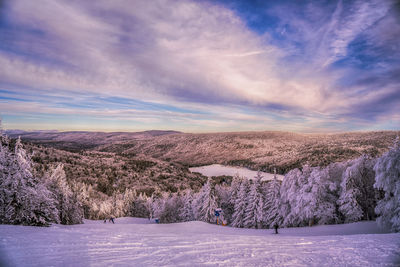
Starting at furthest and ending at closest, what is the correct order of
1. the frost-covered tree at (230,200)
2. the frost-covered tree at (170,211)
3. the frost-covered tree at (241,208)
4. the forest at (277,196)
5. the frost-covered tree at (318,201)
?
1. the frost-covered tree at (170,211)
2. the frost-covered tree at (230,200)
3. the frost-covered tree at (241,208)
4. the frost-covered tree at (318,201)
5. the forest at (277,196)

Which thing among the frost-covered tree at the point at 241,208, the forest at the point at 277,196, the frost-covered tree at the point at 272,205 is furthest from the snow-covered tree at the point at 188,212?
the frost-covered tree at the point at 272,205

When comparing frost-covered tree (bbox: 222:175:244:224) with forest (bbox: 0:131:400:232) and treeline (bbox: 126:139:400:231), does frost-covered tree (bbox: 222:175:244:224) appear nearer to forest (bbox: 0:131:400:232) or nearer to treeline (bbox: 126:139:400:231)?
forest (bbox: 0:131:400:232)

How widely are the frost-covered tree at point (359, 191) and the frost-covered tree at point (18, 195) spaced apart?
3234 centimetres

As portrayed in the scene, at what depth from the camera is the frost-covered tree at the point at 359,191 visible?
24.4 m

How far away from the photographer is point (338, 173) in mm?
31891

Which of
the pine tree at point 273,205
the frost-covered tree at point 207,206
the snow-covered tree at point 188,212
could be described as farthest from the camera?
the snow-covered tree at point 188,212

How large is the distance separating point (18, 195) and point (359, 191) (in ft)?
119

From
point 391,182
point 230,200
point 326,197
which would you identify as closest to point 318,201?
point 326,197

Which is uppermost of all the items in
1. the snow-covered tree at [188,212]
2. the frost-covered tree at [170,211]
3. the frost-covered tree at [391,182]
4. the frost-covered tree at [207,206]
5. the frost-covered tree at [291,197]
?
the frost-covered tree at [391,182]

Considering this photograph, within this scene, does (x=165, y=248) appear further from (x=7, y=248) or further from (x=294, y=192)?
(x=294, y=192)

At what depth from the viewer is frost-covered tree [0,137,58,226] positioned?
15047mm

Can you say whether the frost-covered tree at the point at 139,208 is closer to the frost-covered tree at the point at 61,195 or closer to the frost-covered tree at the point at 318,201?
the frost-covered tree at the point at 61,195

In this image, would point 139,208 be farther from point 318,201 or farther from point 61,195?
point 318,201

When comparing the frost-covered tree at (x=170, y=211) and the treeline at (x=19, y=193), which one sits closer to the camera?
the treeline at (x=19, y=193)
